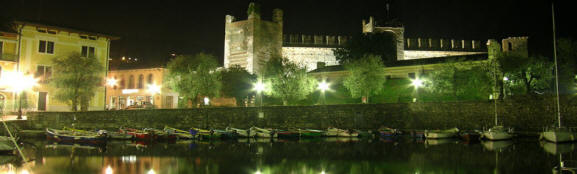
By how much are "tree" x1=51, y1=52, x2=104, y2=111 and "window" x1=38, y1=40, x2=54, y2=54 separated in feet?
6.31

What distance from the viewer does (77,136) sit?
29781 millimetres

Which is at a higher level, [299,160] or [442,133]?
[442,133]

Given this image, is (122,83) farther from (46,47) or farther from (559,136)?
(559,136)

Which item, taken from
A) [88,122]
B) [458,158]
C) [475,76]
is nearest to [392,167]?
[458,158]

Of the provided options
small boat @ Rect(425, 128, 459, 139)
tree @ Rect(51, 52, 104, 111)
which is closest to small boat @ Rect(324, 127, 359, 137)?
small boat @ Rect(425, 128, 459, 139)

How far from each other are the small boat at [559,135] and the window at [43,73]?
123 ft

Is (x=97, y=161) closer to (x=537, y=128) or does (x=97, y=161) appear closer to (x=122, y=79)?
(x=537, y=128)

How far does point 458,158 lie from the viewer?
783 inches

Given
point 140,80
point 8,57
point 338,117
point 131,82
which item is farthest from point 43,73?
point 338,117

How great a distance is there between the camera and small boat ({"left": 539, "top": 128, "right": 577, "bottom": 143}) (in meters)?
26.7

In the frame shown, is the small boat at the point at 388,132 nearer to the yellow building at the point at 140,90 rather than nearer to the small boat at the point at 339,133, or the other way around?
the small boat at the point at 339,133

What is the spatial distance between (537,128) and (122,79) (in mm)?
41833

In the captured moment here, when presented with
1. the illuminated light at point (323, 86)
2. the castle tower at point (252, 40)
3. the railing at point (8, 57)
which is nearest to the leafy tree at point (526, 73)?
the illuminated light at point (323, 86)

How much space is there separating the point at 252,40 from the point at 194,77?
21251 mm
